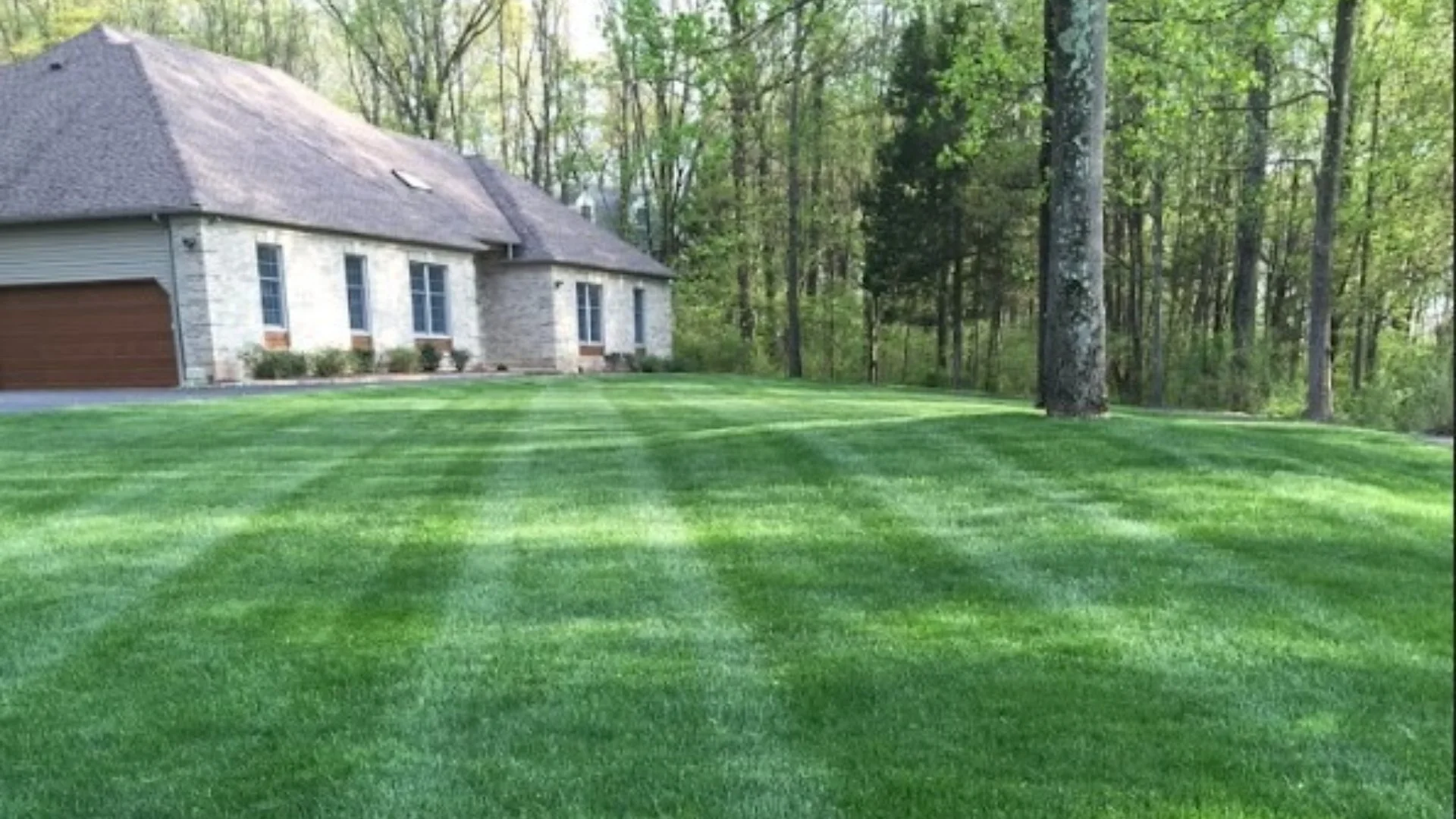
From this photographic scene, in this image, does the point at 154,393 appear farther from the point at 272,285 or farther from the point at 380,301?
the point at 380,301

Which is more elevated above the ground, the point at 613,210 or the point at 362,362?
the point at 613,210

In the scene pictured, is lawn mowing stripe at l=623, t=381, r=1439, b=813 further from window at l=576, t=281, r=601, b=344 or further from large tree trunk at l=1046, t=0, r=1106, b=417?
window at l=576, t=281, r=601, b=344

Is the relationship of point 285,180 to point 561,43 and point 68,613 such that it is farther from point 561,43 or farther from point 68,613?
point 561,43

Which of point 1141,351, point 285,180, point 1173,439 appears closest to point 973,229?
point 1141,351

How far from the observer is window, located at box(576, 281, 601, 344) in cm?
3170

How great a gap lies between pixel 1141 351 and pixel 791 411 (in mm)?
21864

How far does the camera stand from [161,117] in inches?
853

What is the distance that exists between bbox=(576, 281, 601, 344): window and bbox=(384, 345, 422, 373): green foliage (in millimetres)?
6416

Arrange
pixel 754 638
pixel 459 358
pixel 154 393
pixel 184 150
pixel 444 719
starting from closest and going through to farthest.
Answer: pixel 444 719, pixel 754 638, pixel 154 393, pixel 184 150, pixel 459 358

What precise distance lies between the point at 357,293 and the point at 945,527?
69.2ft

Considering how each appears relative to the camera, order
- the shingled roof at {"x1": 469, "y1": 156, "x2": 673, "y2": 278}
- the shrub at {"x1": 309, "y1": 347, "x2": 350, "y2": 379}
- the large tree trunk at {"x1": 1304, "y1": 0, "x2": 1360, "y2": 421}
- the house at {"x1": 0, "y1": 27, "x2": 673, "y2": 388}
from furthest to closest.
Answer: the shingled roof at {"x1": 469, "y1": 156, "x2": 673, "y2": 278}
the shrub at {"x1": 309, "y1": 347, "x2": 350, "y2": 379}
the house at {"x1": 0, "y1": 27, "x2": 673, "y2": 388}
the large tree trunk at {"x1": 1304, "y1": 0, "x2": 1360, "y2": 421}

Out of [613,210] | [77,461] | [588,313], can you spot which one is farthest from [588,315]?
[77,461]

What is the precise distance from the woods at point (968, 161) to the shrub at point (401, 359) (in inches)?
313

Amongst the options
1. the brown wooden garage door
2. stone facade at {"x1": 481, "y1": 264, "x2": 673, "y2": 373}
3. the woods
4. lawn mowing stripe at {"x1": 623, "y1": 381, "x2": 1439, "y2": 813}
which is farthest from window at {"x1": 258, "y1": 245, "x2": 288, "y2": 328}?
lawn mowing stripe at {"x1": 623, "y1": 381, "x2": 1439, "y2": 813}
